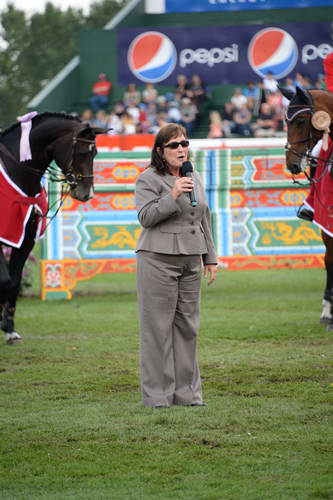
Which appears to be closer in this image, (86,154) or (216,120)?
(86,154)

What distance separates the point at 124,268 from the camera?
15602 mm

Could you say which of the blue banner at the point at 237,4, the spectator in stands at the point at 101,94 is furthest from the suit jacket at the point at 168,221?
the blue banner at the point at 237,4

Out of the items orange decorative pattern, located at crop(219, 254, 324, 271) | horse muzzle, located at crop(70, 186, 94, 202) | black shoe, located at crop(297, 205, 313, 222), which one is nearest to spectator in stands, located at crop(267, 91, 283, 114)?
orange decorative pattern, located at crop(219, 254, 324, 271)

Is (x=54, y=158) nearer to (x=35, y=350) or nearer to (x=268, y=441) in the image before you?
(x=35, y=350)

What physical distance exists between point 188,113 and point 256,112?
206 centimetres

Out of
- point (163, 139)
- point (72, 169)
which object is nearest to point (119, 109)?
point (72, 169)

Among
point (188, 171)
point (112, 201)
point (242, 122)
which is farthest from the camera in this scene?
point (242, 122)

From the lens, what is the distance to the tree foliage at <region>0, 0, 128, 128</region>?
5769 centimetres

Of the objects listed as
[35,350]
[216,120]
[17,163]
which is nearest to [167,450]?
[35,350]

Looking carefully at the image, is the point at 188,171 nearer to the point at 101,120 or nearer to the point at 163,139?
→ the point at 163,139

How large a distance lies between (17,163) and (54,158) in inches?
20.6

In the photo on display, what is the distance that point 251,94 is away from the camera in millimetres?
27484

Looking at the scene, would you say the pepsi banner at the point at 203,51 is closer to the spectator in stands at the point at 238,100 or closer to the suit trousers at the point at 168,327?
the spectator in stands at the point at 238,100

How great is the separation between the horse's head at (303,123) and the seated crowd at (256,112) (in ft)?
45.5
